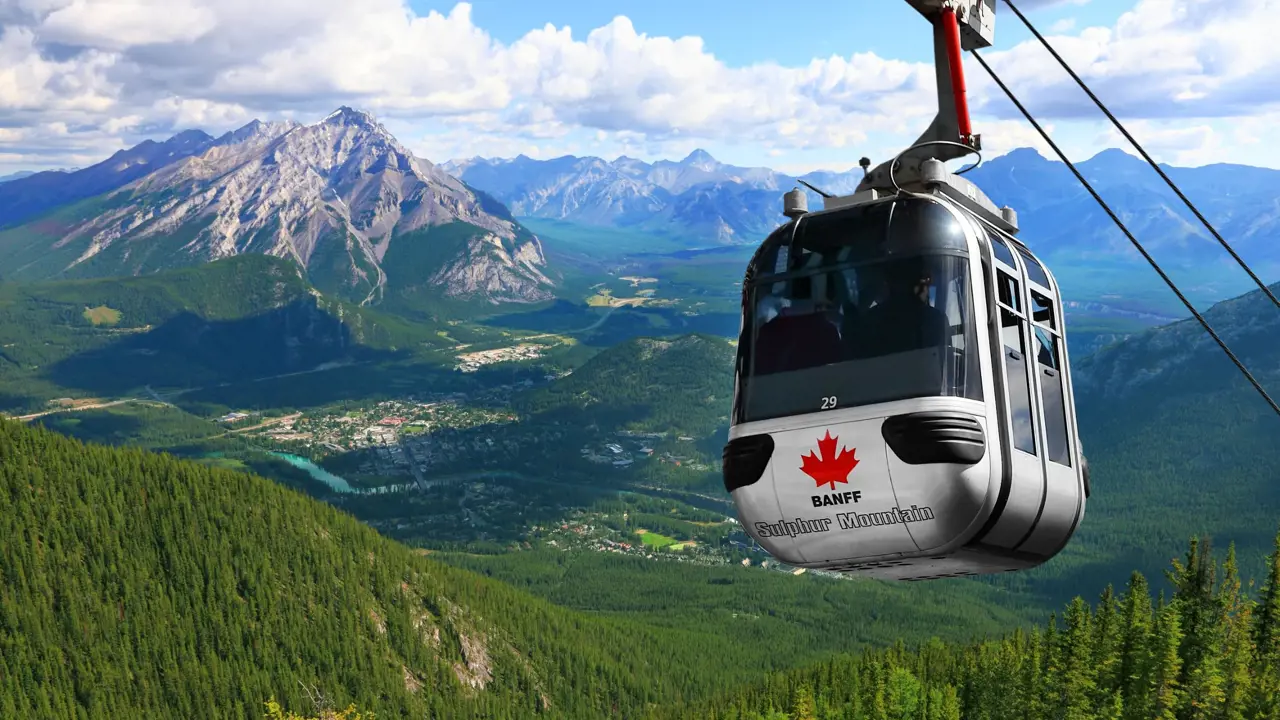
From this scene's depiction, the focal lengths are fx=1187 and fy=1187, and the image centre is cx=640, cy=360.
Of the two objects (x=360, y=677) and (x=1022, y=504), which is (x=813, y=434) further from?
(x=360, y=677)

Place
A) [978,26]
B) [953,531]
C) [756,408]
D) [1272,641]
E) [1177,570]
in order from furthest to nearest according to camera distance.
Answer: [1177,570], [1272,641], [978,26], [756,408], [953,531]

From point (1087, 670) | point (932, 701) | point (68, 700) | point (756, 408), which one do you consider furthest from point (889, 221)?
point (68, 700)

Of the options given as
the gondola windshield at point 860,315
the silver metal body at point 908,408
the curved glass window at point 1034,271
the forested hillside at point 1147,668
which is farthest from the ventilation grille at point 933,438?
the forested hillside at point 1147,668

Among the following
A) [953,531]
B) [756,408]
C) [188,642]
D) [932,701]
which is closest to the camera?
[953,531]

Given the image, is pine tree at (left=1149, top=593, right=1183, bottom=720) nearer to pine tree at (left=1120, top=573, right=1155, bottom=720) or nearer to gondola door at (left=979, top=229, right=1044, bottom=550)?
pine tree at (left=1120, top=573, right=1155, bottom=720)

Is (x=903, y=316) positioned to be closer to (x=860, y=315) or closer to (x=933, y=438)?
(x=860, y=315)

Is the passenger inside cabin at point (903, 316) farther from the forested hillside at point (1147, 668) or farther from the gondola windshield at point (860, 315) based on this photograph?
the forested hillside at point (1147, 668)

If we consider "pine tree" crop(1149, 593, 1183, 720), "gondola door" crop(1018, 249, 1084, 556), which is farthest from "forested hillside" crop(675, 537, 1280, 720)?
"gondola door" crop(1018, 249, 1084, 556)
